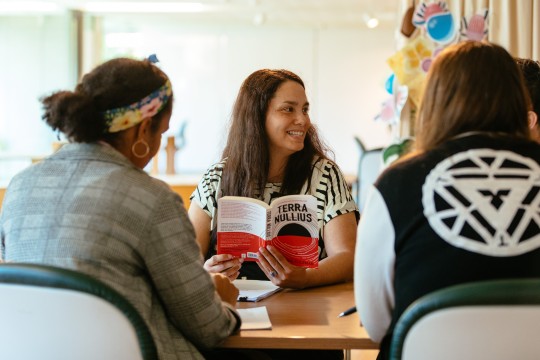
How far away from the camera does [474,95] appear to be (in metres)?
1.52

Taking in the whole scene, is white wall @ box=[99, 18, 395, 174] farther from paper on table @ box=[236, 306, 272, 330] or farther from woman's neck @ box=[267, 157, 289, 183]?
paper on table @ box=[236, 306, 272, 330]

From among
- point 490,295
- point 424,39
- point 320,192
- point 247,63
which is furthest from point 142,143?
point 247,63

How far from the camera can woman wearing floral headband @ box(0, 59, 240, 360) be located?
4.87 feet

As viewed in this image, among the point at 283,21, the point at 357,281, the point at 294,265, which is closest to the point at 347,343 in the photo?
the point at 357,281

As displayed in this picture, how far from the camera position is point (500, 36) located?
4.55 meters

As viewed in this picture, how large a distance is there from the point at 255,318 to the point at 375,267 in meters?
0.32

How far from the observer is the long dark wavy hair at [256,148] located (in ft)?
8.24

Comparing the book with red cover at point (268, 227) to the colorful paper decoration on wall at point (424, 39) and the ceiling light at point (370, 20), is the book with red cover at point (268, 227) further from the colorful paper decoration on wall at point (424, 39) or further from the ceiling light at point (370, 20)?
the ceiling light at point (370, 20)

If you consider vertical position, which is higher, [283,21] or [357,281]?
[283,21]

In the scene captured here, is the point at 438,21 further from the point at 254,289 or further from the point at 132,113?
the point at 132,113

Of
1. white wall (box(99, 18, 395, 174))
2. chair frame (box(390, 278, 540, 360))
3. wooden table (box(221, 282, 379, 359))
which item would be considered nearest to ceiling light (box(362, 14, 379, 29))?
white wall (box(99, 18, 395, 174))

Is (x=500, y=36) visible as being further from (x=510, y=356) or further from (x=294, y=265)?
(x=510, y=356)

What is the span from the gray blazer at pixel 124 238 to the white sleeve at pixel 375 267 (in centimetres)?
28

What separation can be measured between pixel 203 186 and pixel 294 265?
22.4 inches
